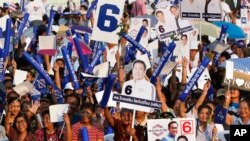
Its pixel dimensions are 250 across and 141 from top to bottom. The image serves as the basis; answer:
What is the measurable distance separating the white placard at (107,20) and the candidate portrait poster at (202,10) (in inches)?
84.6

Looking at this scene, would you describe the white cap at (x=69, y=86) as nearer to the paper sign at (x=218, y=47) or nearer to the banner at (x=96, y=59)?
the banner at (x=96, y=59)

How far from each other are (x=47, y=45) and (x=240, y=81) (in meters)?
4.56

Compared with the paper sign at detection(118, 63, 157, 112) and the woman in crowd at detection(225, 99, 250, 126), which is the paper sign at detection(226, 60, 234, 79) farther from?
the paper sign at detection(118, 63, 157, 112)

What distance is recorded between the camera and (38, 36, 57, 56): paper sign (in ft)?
49.3

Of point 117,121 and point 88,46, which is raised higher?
point 88,46

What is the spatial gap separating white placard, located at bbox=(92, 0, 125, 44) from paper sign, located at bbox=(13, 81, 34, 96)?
1.31 metres

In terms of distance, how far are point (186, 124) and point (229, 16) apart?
38.7 ft

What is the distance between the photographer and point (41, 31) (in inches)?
667

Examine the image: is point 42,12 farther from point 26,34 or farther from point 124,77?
point 124,77

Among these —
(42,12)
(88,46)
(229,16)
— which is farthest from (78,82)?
(229,16)

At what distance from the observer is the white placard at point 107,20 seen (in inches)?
523

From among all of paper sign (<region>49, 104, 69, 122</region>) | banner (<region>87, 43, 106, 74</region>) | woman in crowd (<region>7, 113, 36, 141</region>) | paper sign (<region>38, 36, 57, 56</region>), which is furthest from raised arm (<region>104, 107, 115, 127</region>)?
paper sign (<region>38, 36, 57, 56</region>)

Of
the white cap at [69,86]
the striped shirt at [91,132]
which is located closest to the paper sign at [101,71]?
the white cap at [69,86]

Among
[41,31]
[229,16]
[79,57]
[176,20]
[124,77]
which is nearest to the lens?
[124,77]
